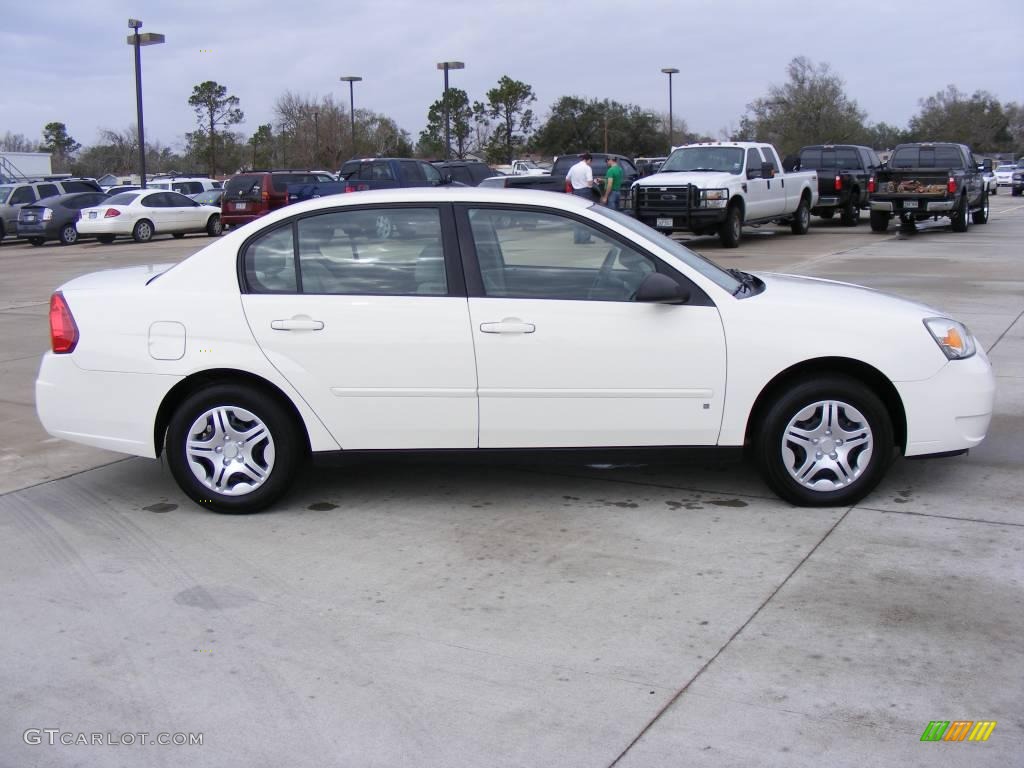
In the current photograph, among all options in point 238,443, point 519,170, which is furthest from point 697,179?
point 519,170

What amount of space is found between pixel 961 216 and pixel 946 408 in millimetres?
20799

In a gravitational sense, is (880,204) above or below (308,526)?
above

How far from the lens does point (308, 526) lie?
543 centimetres

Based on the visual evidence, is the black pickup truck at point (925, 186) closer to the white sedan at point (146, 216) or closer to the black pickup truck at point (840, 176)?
the black pickup truck at point (840, 176)

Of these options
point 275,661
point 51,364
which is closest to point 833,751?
point 275,661

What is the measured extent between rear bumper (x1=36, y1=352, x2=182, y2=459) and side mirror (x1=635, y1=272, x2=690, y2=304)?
7.72 feet

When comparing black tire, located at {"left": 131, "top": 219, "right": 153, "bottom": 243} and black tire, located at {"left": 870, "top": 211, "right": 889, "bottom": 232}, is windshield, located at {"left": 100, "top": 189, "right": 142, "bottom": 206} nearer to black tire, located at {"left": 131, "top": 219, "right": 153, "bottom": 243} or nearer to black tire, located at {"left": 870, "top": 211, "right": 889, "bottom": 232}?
black tire, located at {"left": 131, "top": 219, "right": 153, "bottom": 243}

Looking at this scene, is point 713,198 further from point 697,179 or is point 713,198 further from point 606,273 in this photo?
point 606,273

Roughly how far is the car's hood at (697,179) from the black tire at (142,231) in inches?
566

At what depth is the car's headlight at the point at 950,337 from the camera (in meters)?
5.43

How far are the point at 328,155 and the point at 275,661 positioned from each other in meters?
66.9

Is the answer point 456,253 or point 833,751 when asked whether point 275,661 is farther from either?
point 456,253

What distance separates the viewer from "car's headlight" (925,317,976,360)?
17.8 feet

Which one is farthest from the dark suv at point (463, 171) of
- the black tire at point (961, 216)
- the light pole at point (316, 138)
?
the light pole at point (316, 138)
